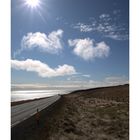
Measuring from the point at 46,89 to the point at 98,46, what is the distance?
127cm

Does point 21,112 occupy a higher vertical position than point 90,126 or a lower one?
lower

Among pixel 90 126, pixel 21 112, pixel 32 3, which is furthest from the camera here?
pixel 21 112

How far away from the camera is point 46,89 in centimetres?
491

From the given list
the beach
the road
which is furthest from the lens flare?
the beach

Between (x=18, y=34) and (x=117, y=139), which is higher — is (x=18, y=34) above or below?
above

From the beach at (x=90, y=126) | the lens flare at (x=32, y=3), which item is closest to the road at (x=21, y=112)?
the beach at (x=90, y=126)

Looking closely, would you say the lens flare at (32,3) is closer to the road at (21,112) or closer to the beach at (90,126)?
the road at (21,112)

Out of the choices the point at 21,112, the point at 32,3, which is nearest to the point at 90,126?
the point at 32,3

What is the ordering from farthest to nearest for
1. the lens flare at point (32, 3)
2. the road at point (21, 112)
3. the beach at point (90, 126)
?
the road at point (21, 112), the lens flare at point (32, 3), the beach at point (90, 126)

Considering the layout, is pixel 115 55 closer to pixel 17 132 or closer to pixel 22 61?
pixel 22 61

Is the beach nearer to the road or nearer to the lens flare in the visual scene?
the road

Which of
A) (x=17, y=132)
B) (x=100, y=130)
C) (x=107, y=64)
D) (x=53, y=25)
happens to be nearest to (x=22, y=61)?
(x=53, y=25)

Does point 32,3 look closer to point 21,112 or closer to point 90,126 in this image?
point 90,126

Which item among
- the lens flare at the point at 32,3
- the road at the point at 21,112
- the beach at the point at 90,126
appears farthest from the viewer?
the road at the point at 21,112
